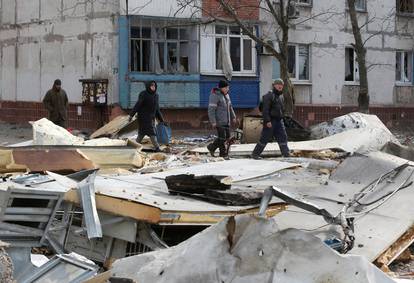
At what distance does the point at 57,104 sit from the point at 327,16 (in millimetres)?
11106

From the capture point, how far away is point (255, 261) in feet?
13.5

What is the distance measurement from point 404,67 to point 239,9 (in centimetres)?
838

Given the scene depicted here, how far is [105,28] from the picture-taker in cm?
2009

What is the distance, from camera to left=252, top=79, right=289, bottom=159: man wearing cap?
1230 cm

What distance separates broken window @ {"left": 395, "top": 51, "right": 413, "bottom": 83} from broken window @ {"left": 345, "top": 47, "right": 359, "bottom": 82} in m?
2.37

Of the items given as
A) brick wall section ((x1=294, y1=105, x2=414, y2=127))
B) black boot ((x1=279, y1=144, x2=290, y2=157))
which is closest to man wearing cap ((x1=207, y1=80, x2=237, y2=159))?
black boot ((x1=279, y1=144, x2=290, y2=157))

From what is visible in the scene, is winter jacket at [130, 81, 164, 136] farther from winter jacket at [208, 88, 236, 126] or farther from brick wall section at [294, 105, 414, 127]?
brick wall section at [294, 105, 414, 127]

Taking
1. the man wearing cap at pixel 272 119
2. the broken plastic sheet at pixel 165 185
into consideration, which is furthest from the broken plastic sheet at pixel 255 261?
the man wearing cap at pixel 272 119

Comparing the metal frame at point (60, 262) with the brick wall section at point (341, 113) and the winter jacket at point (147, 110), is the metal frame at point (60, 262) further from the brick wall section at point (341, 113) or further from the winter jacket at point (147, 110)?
the brick wall section at point (341, 113)

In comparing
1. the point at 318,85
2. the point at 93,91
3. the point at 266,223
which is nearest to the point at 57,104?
the point at 93,91

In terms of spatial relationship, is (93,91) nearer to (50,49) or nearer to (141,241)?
(50,49)

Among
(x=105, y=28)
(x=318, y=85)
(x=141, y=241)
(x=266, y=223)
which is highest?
(x=105, y=28)

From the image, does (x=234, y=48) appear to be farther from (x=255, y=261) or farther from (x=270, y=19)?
(x=255, y=261)

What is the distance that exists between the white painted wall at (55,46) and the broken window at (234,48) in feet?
10.6
